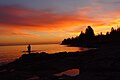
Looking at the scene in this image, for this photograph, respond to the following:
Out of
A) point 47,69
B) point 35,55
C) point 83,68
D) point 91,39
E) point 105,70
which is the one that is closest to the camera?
point 105,70

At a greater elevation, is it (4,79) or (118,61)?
(118,61)

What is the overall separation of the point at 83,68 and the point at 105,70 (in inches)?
117

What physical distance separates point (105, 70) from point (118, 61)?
2514 mm

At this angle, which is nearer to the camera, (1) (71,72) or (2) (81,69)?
(2) (81,69)

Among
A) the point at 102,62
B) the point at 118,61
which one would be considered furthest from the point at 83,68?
the point at 118,61

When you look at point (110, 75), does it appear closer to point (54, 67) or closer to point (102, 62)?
point (102, 62)

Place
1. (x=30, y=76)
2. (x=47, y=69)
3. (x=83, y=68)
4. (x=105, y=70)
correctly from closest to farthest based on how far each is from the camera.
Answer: (x=105, y=70)
(x=83, y=68)
(x=30, y=76)
(x=47, y=69)

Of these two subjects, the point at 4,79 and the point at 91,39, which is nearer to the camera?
the point at 4,79

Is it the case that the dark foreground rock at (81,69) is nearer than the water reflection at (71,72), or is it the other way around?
the dark foreground rock at (81,69)

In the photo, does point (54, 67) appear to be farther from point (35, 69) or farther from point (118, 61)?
point (118, 61)

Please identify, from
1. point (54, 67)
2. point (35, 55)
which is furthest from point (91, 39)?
point (54, 67)

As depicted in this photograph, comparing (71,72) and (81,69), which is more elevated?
(81,69)

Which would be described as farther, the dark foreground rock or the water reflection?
the water reflection

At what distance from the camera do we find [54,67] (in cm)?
3681
